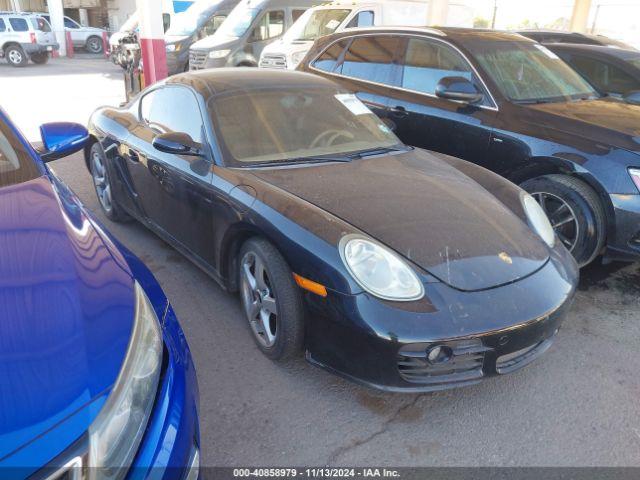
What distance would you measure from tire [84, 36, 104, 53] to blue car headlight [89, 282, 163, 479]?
88.9 ft

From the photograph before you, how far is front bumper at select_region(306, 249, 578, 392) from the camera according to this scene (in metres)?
2.08

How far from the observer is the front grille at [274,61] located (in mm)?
9633

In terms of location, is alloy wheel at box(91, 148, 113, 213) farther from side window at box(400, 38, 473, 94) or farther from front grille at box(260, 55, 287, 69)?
front grille at box(260, 55, 287, 69)

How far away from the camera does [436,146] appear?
4492mm

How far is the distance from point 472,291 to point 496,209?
29.4 inches

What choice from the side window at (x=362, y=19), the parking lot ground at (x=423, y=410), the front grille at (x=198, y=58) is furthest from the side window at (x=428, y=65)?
the front grille at (x=198, y=58)

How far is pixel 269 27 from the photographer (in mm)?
11711

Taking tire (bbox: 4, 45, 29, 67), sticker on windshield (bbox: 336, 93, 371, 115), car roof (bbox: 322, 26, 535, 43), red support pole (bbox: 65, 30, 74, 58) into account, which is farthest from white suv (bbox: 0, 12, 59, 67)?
sticker on windshield (bbox: 336, 93, 371, 115)

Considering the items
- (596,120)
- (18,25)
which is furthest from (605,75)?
(18,25)

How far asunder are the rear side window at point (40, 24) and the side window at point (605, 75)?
19.6 metres

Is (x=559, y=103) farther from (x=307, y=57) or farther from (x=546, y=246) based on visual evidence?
(x=307, y=57)

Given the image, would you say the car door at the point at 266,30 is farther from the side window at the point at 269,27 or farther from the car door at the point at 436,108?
the car door at the point at 436,108

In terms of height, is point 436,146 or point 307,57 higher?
point 307,57

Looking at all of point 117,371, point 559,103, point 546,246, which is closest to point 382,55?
point 559,103
